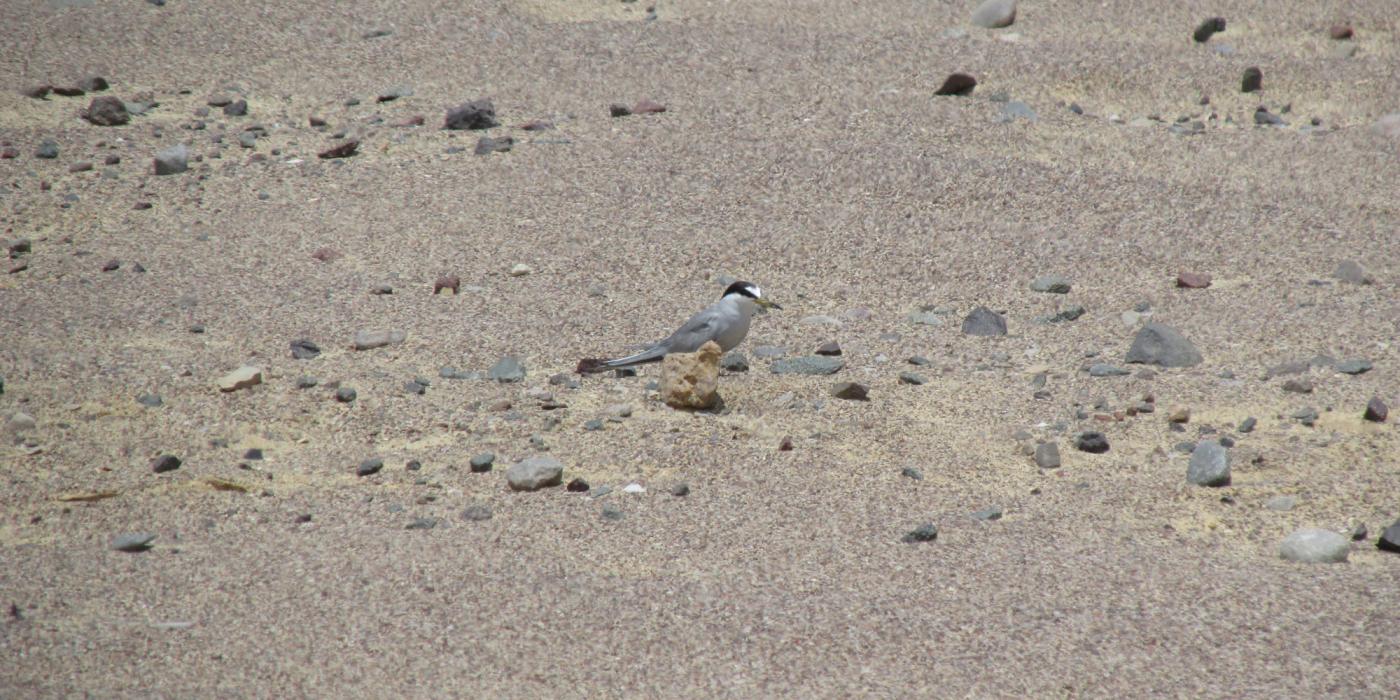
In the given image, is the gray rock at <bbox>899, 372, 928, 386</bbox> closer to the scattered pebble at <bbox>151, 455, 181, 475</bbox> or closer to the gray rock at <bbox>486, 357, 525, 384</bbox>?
the gray rock at <bbox>486, 357, 525, 384</bbox>

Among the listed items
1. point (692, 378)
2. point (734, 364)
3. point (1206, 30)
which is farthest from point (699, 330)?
point (1206, 30)

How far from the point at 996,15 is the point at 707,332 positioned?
4799 millimetres

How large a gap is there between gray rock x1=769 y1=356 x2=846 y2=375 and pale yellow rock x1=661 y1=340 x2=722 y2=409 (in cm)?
45

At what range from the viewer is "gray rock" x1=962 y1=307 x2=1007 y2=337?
486 centimetres

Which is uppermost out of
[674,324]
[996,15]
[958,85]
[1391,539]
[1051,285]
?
[996,15]

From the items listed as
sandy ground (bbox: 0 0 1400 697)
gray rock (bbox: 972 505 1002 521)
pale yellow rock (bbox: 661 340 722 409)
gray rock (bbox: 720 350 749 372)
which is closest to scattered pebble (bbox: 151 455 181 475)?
sandy ground (bbox: 0 0 1400 697)

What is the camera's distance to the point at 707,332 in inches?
176

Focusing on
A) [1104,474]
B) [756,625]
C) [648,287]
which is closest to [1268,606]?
[1104,474]

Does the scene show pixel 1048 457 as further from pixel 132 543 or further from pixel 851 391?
pixel 132 543

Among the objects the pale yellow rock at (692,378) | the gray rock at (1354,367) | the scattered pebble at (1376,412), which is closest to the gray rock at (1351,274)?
the gray rock at (1354,367)

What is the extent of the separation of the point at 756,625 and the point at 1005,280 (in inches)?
109

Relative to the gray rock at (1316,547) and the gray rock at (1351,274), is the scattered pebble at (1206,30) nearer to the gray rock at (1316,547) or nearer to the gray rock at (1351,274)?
the gray rock at (1351,274)

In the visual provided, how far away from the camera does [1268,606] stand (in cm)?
307

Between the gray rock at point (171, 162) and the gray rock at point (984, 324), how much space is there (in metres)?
3.93
